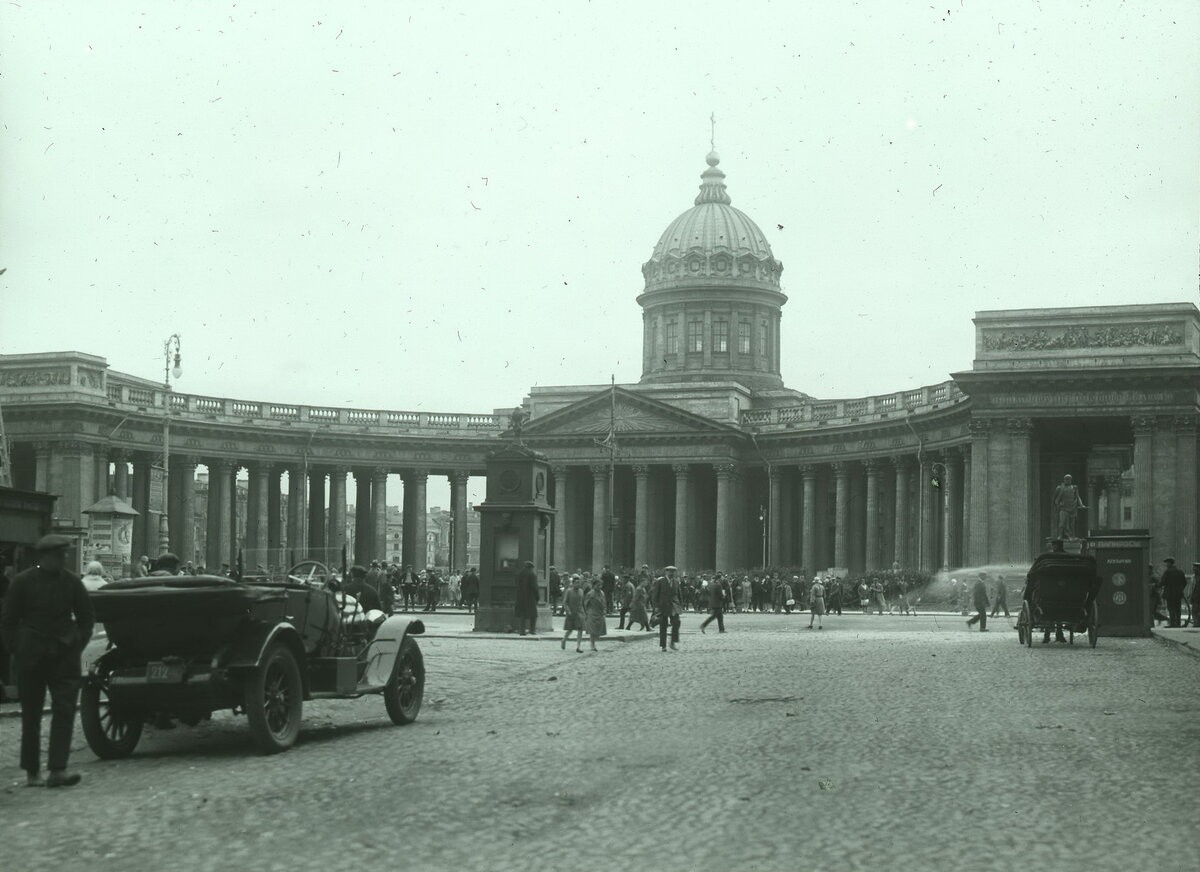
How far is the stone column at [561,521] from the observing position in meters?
85.3

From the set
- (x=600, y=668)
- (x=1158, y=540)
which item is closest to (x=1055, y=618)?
(x=600, y=668)

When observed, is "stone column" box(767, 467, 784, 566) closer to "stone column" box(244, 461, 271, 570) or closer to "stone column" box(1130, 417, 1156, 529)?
"stone column" box(244, 461, 271, 570)

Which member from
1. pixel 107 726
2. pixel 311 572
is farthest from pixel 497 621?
pixel 107 726

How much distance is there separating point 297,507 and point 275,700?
68.6 metres

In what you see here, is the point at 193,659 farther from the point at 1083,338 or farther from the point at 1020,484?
the point at 1083,338

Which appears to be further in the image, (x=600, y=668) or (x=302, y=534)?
(x=302, y=534)

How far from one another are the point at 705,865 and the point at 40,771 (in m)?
6.41

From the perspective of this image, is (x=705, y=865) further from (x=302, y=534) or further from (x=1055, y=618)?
(x=302, y=534)

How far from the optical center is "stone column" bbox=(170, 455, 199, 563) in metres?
76.2

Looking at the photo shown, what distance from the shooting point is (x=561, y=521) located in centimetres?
8656

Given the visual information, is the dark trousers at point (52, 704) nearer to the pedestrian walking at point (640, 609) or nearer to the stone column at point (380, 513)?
the pedestrian walking at point (640, 609)

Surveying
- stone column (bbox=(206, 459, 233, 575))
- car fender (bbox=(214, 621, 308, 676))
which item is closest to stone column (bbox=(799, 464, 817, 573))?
stone column (bbox=(206, 459, 233, 575))

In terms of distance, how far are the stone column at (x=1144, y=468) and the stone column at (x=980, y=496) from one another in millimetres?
5369

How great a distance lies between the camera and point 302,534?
3164 inches
